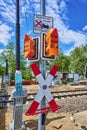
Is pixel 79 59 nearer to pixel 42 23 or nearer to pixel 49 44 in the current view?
pixel 42 23

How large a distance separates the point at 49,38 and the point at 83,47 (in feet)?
290

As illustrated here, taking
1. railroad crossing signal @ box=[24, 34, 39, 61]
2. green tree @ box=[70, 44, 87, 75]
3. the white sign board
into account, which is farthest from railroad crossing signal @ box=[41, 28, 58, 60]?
green tree @ box=[70, 44, 87, 75]

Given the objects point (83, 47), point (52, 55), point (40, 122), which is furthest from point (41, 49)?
point (83, 47)

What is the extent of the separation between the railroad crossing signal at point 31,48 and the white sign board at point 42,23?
28 centimetres

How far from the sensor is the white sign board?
6098mm

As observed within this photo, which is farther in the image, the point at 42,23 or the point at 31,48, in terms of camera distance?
the point at 42,23

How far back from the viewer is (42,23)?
620 centimetres

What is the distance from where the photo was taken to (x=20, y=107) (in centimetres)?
648

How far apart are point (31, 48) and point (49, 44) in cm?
45

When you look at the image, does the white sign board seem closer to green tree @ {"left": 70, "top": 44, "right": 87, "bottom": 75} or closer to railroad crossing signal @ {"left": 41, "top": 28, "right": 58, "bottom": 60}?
railroad crossing signal @ {"left": 41, "top": 28, "right": 58, "bottom": 60}

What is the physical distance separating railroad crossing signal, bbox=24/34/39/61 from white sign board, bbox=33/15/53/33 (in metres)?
0.28

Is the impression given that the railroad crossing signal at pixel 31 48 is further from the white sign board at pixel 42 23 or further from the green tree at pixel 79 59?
the green tree at pixel 79 59

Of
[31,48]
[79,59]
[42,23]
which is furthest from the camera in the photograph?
[79,59]

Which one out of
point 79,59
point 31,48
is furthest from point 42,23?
point 79,59
